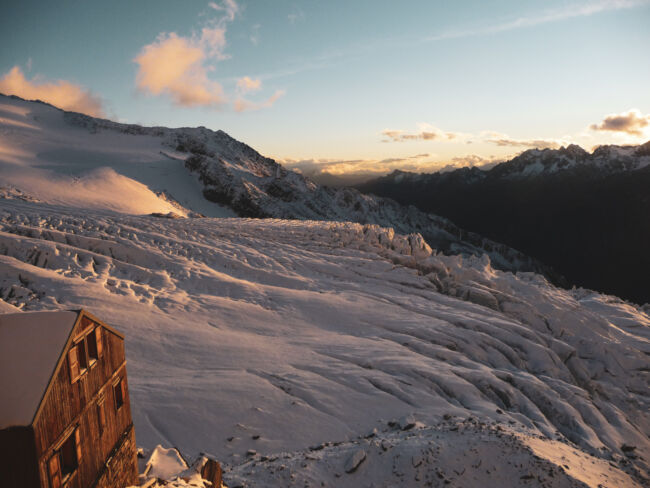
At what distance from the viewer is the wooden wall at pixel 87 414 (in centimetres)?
453

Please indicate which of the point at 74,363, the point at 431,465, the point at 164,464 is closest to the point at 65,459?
the point at 74,363

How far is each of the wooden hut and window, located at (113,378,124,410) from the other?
0.02 metres

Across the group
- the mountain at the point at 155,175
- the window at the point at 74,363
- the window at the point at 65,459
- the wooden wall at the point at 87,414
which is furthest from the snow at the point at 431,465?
the mountain at the point at 155,175

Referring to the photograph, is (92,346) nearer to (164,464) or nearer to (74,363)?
(74,363)

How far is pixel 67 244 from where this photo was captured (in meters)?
20.2

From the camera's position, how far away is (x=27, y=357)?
15.5ft

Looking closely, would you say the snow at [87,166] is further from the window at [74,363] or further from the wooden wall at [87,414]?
the window at [74,363]

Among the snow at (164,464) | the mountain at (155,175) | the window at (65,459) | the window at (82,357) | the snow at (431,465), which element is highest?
the mountain at (155,175)

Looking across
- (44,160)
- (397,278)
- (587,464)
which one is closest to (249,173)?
(44,160)

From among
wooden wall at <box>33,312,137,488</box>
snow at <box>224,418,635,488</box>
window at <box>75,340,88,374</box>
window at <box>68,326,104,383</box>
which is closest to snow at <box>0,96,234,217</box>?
wooden wall at <box>33,312,137,488</box>

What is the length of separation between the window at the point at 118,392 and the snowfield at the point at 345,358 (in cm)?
275

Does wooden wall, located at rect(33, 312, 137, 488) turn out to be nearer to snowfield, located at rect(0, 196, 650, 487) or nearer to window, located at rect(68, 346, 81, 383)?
window, located at rect(68, 346, 81, 383)

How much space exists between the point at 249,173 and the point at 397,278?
2612 inches

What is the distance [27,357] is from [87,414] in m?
1.39
